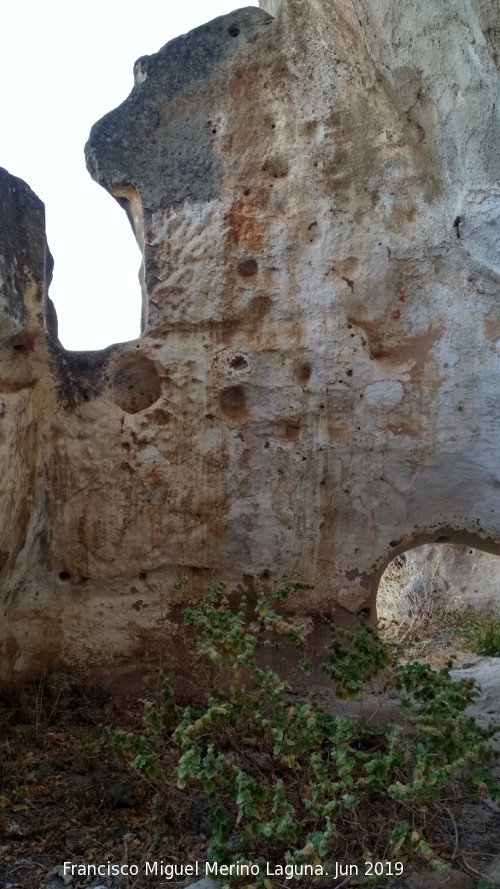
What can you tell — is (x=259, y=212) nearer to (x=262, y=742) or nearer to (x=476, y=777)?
(x=262, y=742)

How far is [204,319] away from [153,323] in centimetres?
25

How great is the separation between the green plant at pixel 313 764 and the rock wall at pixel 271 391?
796 millimetres

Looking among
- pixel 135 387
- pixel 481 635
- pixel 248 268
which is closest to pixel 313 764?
pixel 135 387

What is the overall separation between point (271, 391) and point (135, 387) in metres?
0.69

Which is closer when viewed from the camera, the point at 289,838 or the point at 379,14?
the point at 289,838

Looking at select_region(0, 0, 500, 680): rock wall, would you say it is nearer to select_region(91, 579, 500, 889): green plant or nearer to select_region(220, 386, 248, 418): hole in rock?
select_region(220, 386, 248, 418): hole in rock

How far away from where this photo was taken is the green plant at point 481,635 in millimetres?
5762

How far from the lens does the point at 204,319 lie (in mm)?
3818

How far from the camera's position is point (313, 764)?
2.45 meters

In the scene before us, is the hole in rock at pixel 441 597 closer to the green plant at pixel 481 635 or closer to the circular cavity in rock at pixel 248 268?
the green plant at pixel 481 635

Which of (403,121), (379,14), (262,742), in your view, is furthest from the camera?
(403,121)

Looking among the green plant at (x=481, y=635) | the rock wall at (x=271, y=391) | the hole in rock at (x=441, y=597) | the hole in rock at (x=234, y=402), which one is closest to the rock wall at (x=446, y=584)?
the hole in rock at (x=441, y=597)

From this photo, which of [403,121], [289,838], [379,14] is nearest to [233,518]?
[289,838]

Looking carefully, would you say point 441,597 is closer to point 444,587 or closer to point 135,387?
point 444,587
